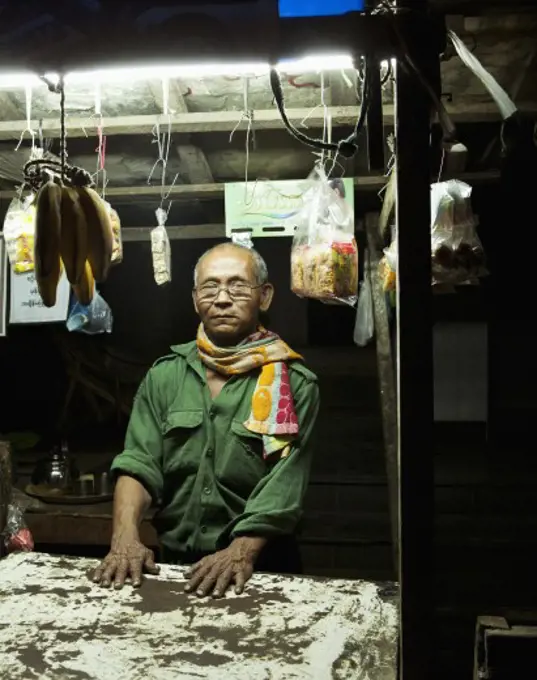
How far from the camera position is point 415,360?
1740 millimetres

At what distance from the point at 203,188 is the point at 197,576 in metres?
3.00

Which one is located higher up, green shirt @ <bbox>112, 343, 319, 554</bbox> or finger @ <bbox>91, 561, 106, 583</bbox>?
green shirt @ <bbox>112, 343, 319, 554</bbox>

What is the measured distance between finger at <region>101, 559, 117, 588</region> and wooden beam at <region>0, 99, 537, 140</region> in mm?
2465

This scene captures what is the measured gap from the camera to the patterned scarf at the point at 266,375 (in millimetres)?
3035

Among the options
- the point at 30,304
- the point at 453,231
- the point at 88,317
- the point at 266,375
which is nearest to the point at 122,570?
the point at 266,375

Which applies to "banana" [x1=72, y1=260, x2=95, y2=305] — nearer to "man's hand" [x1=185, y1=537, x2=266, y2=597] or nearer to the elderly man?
the elderly man

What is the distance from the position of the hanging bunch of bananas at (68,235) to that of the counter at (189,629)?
1117 mm

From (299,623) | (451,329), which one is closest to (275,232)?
(299,623)

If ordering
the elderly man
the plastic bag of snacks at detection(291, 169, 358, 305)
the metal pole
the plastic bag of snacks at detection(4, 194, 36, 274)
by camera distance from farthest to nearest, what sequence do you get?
the plastic bag of snacks at detection(4, 194, 36, 274), the plastic bag of snacks at detection(291, 169, 358, 305), the elderly man, the metal pole

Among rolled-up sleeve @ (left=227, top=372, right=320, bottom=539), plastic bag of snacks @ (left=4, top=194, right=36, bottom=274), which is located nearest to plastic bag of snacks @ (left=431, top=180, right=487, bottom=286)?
rolled-up sleeve @ (left=227, top=372, right=320, bottom=539)

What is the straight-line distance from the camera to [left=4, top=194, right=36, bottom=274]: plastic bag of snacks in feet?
13.6

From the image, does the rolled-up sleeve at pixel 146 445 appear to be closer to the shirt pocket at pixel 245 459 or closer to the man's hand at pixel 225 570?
the shirt pocket at pixel 245 459

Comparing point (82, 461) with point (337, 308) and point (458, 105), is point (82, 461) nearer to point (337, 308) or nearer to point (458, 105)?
point (337, 308)

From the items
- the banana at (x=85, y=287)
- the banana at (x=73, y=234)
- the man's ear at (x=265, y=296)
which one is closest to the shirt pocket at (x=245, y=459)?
the man's ear at (x=265, y=296)
